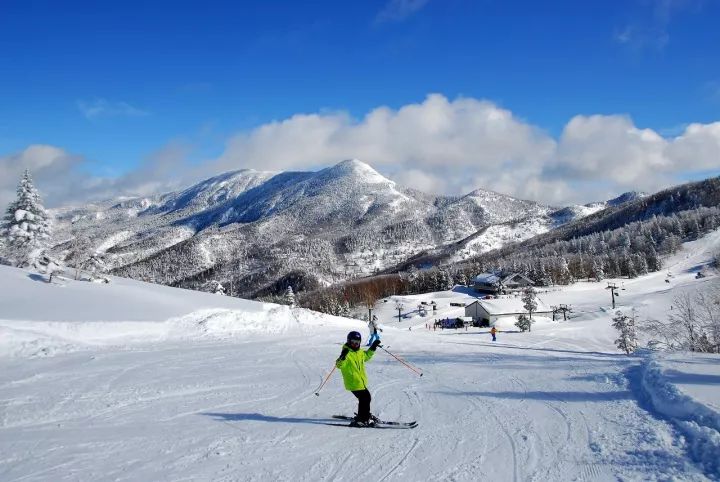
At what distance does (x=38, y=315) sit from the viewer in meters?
22.5

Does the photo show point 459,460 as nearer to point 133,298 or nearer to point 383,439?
point 383,439

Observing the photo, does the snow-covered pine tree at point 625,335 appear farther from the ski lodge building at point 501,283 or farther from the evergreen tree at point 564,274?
the evergreen tree at point 564,274

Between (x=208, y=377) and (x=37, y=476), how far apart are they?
767 centimetres

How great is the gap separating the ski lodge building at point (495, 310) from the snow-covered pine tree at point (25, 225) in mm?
61479

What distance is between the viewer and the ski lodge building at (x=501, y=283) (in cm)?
11781

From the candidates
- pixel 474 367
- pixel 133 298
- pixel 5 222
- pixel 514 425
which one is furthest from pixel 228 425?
pixel 5 222

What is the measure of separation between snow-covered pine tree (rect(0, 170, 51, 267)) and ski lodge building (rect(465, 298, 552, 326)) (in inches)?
2420

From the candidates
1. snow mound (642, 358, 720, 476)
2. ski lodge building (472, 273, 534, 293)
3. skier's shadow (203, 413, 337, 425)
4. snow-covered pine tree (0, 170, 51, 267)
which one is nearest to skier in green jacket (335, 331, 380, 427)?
skier's shadow (203, 413, 337, 425)

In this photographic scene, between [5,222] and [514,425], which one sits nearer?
[514,425]

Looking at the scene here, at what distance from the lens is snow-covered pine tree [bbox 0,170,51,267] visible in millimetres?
34656

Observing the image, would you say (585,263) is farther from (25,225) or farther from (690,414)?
(690,414)

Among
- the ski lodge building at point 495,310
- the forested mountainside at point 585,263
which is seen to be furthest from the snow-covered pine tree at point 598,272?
the ski lodge building at point 495,310

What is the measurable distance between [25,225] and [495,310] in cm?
6736

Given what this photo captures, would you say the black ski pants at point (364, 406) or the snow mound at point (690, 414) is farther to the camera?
the black ski pants at point (364, 406)
